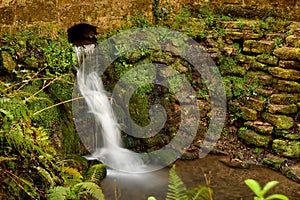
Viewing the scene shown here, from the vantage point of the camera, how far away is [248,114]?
7.02m

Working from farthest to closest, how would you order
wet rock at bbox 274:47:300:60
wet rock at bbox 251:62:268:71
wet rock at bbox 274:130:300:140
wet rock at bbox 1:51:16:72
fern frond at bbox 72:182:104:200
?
wet rock at bbox 251:62:268:71, wet rock at bbox 274:47:300:60, wet rock at bbox 274:130:300:140, wet rock at bbox 1:51:16:72, fern frond at bbox 72:182:104:200

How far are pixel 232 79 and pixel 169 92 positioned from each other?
1.57 meters

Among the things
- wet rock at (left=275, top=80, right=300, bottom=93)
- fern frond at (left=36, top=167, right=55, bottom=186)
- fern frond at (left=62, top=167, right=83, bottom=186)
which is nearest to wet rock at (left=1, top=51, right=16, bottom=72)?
fern frond at (left=62, top=167, right=83, bottom=186)

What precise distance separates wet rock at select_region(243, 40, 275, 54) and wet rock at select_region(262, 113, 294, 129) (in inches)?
62.0

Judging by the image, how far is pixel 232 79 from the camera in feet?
24.8

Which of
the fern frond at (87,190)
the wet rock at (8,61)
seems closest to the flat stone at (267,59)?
the wet rock at (8,61)

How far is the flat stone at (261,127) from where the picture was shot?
6699mm

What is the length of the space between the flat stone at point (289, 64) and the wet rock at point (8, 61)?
5.52 m

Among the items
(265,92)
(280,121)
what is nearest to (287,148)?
(280,121)

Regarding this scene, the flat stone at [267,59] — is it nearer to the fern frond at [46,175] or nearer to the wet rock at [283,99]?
the wet rock at [283,99]

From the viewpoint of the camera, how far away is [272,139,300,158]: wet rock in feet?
20.9

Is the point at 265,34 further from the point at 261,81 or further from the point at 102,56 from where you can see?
the point at 102,56

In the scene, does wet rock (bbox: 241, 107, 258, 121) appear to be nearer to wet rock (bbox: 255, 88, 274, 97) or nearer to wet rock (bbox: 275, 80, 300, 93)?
wet rock (bbox: 255, 88, 274, 97)

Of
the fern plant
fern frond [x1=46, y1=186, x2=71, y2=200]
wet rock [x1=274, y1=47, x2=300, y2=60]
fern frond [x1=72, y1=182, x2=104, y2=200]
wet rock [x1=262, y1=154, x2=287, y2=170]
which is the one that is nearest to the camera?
the fern plant
